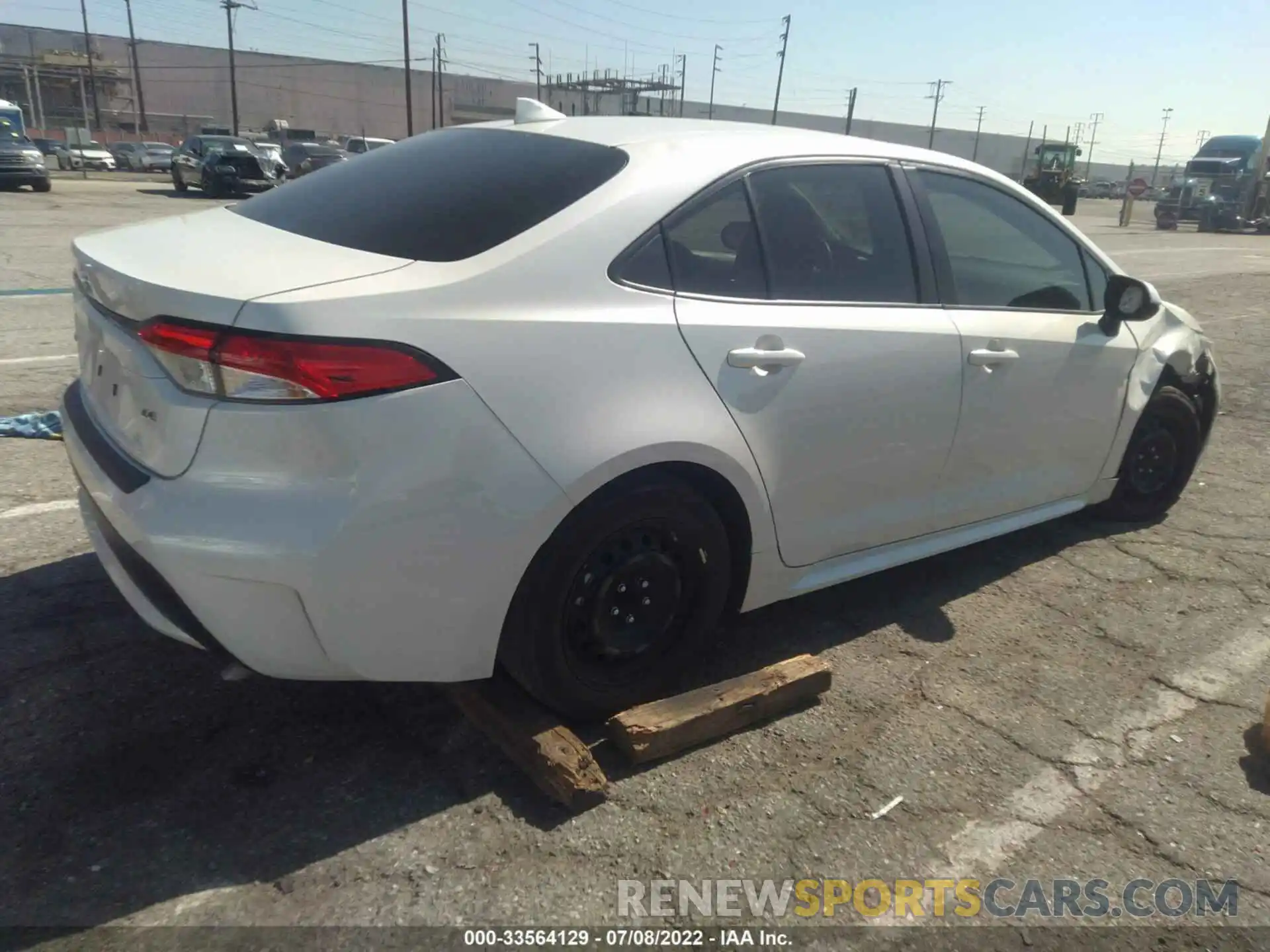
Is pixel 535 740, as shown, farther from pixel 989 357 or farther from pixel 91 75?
pixel 91 75

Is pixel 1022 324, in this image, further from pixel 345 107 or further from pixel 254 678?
pixel 345 107

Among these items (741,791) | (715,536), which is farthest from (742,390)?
(741,791)

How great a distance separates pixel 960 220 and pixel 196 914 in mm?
3224

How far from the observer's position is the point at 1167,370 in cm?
441

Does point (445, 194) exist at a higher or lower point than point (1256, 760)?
higher

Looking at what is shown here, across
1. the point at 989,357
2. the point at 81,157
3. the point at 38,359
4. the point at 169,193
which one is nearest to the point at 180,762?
the point at 989,357

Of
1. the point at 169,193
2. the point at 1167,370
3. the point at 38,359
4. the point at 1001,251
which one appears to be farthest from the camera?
the point at 169,193

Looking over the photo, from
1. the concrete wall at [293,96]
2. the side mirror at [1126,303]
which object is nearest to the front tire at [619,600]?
the side mirror at [1126,303]

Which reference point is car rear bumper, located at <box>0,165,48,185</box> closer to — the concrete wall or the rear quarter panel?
the rear quarter panel

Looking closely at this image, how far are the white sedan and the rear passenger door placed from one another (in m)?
0.01

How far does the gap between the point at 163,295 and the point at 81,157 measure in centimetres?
4602

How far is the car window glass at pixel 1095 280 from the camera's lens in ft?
13.2

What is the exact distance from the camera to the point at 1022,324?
11.8 feet

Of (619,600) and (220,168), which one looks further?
(220,168)
